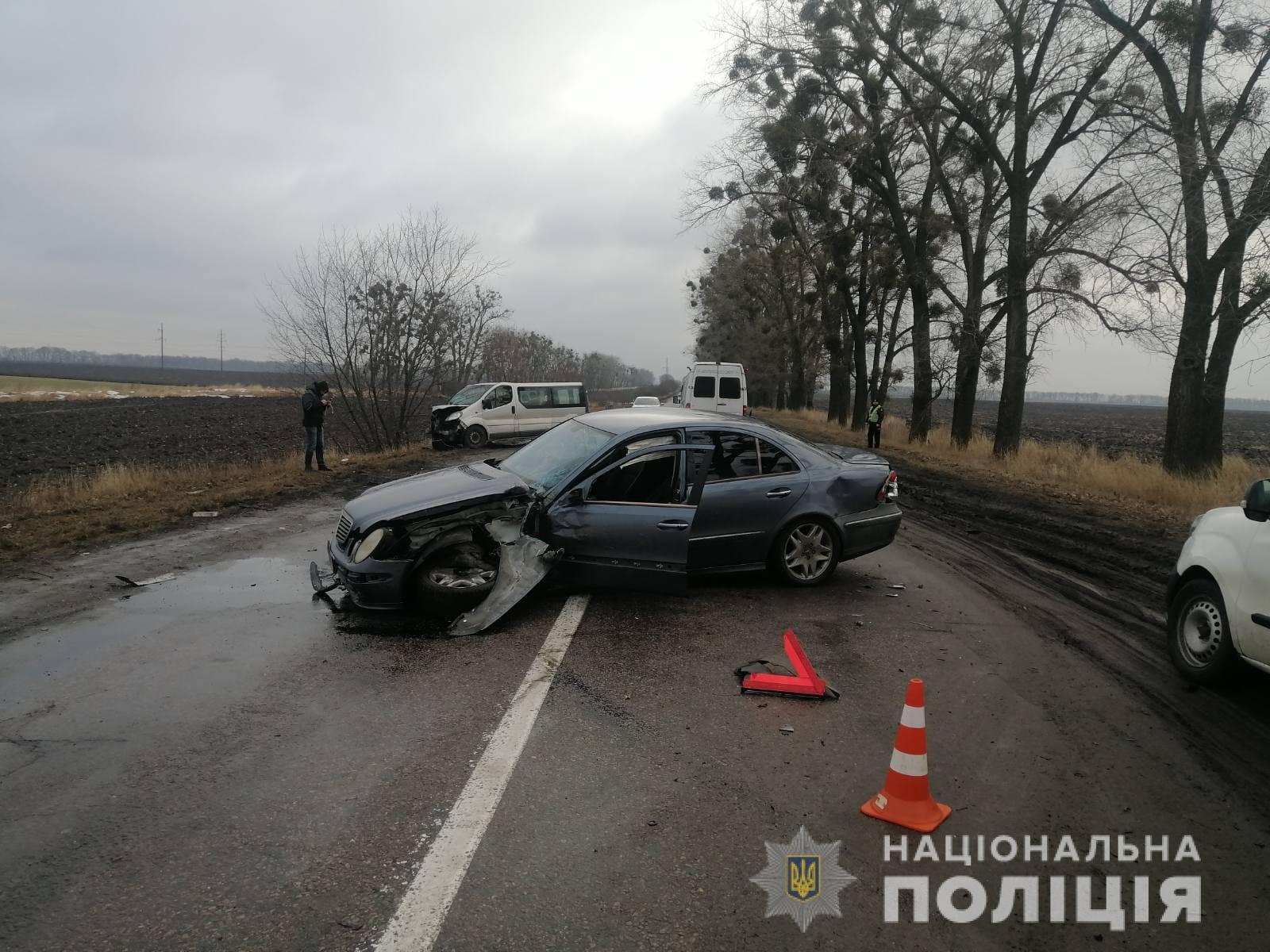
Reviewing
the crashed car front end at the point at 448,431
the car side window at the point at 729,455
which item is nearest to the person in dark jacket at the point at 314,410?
the crashed car front end at the point at 448,431

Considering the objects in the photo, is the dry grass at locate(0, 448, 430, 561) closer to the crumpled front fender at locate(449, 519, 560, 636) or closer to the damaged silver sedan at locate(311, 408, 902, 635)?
the damaged silver sedan at locate(311, 408, 902, 635)

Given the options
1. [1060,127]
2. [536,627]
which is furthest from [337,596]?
[1060,127]

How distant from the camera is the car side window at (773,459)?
702 cm

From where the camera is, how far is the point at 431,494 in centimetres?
627

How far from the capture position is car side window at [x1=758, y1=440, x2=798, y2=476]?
276 inches

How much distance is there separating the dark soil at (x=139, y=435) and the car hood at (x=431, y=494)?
1278cm

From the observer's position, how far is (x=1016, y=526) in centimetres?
1110

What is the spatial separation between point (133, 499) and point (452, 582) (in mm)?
8137

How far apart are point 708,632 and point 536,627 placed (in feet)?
4.27

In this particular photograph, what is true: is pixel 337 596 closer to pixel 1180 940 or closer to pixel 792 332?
pixel 1180 940

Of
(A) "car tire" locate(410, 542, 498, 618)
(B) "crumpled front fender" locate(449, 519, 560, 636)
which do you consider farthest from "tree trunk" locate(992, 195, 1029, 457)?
(A) "car tire" locate(410, 542, 498, 618)

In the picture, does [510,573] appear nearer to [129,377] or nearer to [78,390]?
[78,390]

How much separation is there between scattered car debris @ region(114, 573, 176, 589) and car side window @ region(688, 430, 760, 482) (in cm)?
503

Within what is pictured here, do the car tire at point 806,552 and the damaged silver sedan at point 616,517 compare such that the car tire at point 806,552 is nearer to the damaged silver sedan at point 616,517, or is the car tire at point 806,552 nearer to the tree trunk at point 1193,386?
the damaged silver sedan at point 616,517
